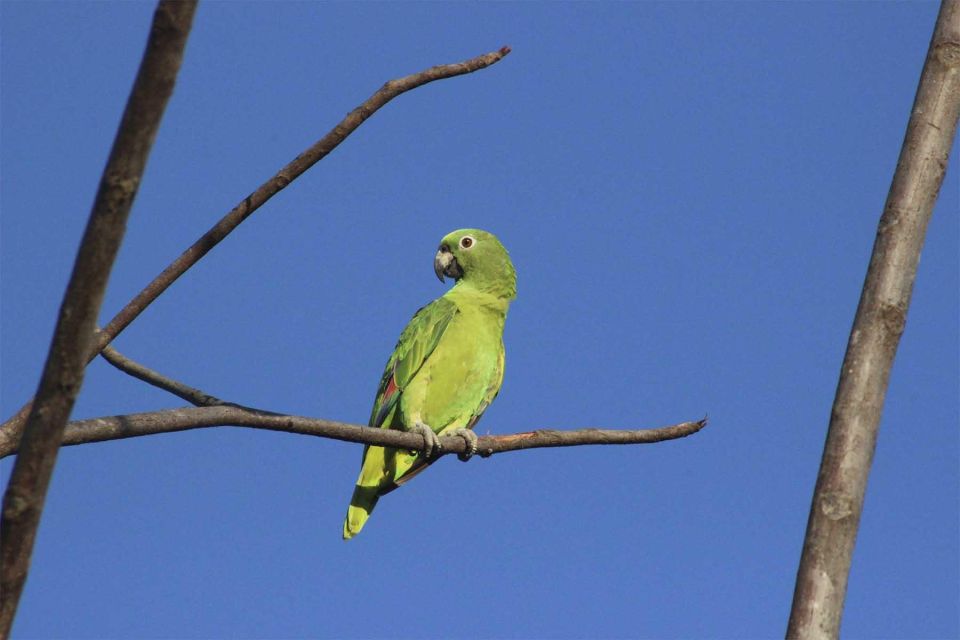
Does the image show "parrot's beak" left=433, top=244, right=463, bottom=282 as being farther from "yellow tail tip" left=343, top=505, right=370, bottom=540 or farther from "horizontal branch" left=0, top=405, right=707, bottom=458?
"horizontal branch" left=0, top=405, right=707, bottom=458

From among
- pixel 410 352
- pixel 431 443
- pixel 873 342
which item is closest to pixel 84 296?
pixel 873 342

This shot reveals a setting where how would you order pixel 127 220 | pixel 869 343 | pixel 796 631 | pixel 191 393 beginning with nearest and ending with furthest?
pixel 127 220
pixel 796 631
pixel 869 343
pixel 191 393

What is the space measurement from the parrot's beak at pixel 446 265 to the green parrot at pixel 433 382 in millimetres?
496

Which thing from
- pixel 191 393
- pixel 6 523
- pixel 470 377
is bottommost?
pixel 6 523

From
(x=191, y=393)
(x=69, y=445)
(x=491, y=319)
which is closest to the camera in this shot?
(x=69, y=445)

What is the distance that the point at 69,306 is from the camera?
1773 millimetres

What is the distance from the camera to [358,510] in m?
6.76

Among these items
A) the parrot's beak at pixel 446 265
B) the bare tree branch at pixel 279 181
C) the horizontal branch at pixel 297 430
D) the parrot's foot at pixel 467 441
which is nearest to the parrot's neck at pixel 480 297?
the parrot's beak at pixel 446 265

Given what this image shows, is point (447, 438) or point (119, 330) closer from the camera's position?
point (119, 330)

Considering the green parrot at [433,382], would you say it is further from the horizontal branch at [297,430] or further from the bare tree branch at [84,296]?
the bare tree branch at [84,296]

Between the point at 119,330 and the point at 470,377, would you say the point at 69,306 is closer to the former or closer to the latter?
the point at 119,330

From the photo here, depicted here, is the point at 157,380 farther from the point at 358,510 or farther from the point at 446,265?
the point at 446,265

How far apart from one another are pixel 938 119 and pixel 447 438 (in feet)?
12.4

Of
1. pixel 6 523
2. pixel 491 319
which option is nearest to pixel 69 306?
pixel 6 523
